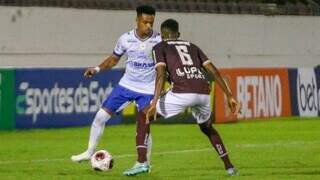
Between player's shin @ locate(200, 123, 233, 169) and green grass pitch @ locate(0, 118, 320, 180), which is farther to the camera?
green grass pitch @ locate(0, 118, 320, 180)

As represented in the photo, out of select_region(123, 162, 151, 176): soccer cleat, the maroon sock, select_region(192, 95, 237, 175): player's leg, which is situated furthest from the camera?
the maroon sock

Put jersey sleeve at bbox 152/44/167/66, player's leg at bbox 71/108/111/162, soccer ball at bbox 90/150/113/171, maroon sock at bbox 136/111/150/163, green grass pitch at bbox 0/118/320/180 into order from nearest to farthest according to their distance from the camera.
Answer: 1. jersey sleeve at bbox 152/44/167/66
2. maroon sock at bbox 136/111/150/163
3. soccer ball at bbox 90/150/113/171
4. green grass pitch at bbox 0/118/320/180
5. player's leg at bbox 71/108/111/162

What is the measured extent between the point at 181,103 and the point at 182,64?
1.47 ft

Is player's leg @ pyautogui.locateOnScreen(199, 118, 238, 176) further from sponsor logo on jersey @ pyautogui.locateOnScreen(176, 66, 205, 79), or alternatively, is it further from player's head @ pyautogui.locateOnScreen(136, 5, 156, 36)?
player's head @ pyautogui.locateOnScreen(136, 5, 156, 36)

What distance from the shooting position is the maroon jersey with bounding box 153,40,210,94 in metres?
11.1

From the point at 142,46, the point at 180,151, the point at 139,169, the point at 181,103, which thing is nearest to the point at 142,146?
the point at 139,169

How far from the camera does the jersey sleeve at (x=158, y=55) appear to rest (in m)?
11.1

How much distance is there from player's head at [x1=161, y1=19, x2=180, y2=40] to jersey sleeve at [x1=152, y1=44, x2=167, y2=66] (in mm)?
159

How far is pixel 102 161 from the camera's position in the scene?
11.9 meters

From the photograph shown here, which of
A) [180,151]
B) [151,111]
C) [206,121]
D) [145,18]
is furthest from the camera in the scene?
[180,151]

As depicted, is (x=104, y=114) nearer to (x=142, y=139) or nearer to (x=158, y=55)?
(x=142, y=139)

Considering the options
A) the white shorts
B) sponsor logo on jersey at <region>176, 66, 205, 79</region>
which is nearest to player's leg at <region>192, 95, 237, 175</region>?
the white shorts

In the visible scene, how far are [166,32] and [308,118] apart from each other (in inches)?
590

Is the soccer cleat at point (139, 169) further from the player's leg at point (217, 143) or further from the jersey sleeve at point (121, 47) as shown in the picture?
the jersey sleeve at point (121, 47)
